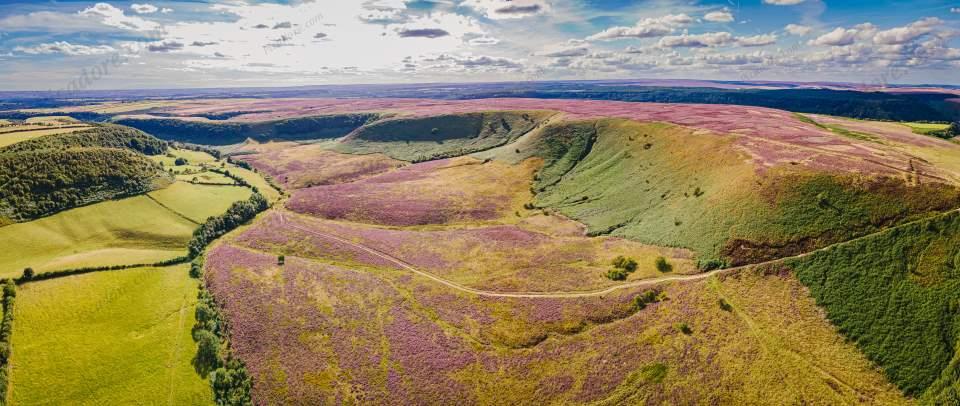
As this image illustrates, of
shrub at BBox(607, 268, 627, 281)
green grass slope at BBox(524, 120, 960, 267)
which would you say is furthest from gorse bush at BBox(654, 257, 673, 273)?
shrub at BBox(607, 268, 627, 281)

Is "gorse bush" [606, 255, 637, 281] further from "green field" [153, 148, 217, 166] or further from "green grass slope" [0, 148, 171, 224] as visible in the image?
"green field" [153, 148, 217, 166]

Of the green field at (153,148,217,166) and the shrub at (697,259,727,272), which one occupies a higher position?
the green field at (153,148,217,166)

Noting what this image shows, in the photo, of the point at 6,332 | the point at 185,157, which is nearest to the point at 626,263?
the point at 6,332

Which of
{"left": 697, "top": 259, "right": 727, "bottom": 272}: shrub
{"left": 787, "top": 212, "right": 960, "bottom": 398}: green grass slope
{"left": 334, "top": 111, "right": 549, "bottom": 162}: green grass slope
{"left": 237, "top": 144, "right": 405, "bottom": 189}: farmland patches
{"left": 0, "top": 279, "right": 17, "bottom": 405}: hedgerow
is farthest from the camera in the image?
{"left": 334, "top": 111, "right": 549, "bottom": 162}: green grass slope

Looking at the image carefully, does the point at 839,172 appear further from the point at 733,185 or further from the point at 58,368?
the point at 58,368

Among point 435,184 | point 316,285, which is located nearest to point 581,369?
point 316,285

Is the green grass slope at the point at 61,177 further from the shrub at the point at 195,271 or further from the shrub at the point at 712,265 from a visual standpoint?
the shrub at the point at 712,265
